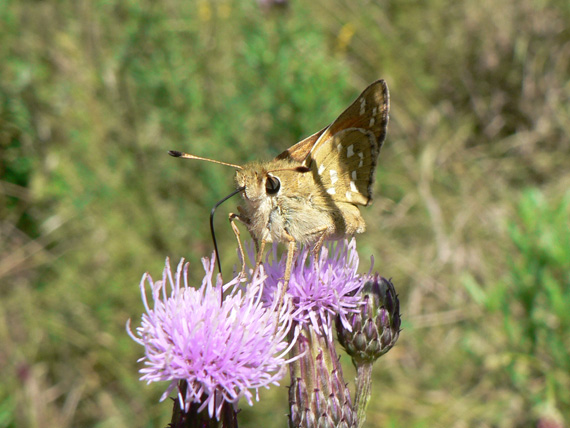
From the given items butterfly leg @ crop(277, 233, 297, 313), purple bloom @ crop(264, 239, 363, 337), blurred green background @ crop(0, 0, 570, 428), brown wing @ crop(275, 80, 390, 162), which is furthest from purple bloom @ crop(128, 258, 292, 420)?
blurred green background @ crop(0, 0, 570, 428)

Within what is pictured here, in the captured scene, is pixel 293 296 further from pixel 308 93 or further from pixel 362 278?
pixel 308 93

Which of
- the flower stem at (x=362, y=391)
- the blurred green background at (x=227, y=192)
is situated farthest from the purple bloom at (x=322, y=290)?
the blurred green background at (x=227, y=192)

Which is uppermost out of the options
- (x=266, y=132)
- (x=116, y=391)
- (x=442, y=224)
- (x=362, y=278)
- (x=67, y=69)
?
(x=67, y=69)

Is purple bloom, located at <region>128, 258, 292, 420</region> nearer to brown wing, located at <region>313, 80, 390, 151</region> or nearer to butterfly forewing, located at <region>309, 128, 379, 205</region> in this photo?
butterfly forewing, located at <region>309, 128, 379, 205</region>

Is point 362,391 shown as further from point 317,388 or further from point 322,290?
point 322,290

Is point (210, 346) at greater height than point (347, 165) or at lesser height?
lesser

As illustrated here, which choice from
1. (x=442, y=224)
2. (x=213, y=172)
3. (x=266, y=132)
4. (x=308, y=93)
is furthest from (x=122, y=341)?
(x=442, y=224)

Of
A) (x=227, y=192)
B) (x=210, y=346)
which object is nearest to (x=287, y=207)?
(x=210, y=346)
